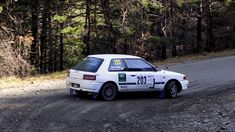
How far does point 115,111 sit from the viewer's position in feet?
45.4

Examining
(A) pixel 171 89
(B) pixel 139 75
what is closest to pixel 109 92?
(B) pixel 139 75

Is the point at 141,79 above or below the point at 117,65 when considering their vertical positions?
below

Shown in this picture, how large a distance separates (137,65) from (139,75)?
14.7 inches

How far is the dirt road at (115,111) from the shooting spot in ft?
38.5

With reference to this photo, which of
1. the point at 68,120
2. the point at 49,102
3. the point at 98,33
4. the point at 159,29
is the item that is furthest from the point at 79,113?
the point at 159,29

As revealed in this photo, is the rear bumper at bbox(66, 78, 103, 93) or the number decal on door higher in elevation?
the number decal on door

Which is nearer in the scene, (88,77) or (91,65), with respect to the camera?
(88,77)

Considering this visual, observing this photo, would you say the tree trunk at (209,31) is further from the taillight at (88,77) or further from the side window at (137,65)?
the taillight at (88,77)

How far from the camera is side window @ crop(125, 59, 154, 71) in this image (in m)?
16.3

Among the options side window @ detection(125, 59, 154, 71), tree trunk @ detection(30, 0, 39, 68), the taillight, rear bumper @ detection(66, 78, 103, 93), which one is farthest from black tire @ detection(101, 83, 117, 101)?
tree trunk @ detection(30, 0, 39, 68)

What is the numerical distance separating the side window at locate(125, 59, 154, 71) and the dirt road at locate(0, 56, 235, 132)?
104 cm

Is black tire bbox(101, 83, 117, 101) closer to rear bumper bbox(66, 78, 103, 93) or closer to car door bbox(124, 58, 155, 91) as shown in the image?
rear bumper bbox(66, 78, 103, 93)

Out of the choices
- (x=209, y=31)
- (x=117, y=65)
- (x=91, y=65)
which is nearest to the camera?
(x=91, y=65)

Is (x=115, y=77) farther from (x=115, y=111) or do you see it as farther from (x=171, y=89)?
(x=171, y=89)
